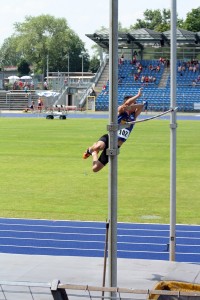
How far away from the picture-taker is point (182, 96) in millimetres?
57906

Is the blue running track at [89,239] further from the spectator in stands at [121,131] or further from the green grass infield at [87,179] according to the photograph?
the spectator in stands at [121,131]

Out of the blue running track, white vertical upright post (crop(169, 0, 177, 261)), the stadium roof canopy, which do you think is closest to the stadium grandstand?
the stadium roof canopy

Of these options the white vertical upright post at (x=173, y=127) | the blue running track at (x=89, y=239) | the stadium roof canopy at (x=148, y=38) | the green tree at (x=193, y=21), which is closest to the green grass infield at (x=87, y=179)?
the blue running track at (x=89, y=239)

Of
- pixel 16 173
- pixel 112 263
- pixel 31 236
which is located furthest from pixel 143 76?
pixel 112 263

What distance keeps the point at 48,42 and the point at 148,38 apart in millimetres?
18237

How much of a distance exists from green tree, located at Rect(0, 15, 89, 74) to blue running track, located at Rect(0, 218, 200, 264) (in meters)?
49.7

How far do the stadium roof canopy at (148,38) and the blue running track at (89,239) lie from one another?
126 ft

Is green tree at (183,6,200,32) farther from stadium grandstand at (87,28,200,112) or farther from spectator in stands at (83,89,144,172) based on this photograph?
spectator in stands at (83,89,144,172)

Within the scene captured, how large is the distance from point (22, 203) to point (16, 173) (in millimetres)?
5289

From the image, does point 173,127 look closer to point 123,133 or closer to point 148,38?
point 123,133

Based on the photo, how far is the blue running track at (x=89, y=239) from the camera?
1257cm

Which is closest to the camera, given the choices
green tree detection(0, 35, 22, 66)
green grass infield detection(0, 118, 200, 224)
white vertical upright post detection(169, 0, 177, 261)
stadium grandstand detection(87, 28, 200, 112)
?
white vertical upright post detection(169, 0, 177, 261)

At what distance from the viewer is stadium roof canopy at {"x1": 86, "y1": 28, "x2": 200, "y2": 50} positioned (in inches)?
2178

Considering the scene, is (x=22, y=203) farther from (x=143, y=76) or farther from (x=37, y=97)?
(x=37, y=97)
